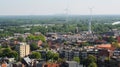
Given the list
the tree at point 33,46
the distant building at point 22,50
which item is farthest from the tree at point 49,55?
the tree at point 33,46

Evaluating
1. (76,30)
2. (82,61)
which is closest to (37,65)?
(82,61)

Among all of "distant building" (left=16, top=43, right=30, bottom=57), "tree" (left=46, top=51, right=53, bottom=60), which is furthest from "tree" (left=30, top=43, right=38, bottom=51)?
"tree" (left=46, top=51, right=53, bottom=60)

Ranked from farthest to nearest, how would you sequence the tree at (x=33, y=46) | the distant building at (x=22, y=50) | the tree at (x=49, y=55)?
the tree at (x=33, y=46) < the distant building at (x=22, y=50) < the tree at (x=49, y=55)

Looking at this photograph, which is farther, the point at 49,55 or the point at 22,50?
the point at 22,50

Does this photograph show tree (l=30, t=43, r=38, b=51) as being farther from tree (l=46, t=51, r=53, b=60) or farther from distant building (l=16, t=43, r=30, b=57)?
tree (l=46, t=51, r=53, b=60)

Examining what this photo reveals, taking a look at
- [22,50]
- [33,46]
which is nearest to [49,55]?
[22,50]

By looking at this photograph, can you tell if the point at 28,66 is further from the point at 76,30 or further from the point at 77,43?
the point at 76,30

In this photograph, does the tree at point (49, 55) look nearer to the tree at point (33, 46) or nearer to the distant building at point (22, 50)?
the distant building at point (22, 50)

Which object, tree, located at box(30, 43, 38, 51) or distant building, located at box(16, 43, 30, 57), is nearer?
distant building, located at box(16, 43, 30, 57)

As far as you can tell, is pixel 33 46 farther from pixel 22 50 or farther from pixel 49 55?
pixel 49 55

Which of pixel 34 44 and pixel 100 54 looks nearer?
pixel 100 54

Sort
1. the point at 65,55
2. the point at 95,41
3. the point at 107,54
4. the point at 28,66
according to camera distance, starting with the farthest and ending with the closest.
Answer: the point at 95,41 → the point at 65,55 → the point at 107,54 → the point at 28,66
